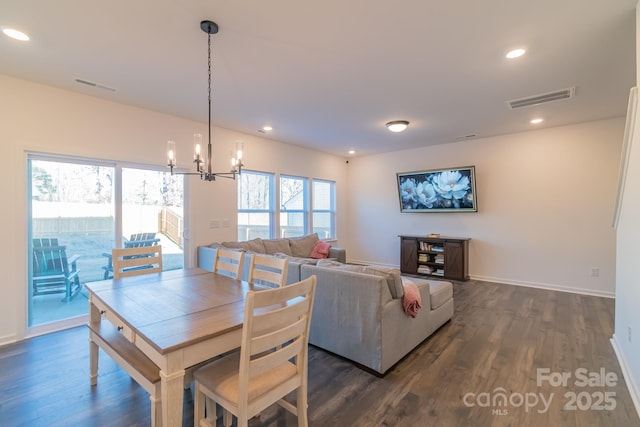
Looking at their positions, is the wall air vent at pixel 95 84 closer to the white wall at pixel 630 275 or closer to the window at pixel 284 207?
the window at pixel 284 207

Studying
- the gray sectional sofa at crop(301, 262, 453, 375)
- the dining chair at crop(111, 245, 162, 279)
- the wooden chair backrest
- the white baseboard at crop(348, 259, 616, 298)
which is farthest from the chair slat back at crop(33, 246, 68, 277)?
the white baseboard at crop(348, 259, 616, 298)

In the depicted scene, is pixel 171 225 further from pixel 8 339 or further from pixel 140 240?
pixel 8 339

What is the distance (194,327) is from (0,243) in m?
3.06

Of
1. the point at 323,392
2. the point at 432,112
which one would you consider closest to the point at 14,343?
the point at 323,392

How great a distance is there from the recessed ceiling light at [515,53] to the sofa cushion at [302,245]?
4.20 meters

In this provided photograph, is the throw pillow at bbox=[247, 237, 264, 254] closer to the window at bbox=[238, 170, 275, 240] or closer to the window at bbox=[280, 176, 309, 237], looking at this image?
the window at bbox=[238, 170, 275, 240]

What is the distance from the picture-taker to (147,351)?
1.44m

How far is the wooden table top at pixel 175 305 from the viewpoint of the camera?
4.70 feet

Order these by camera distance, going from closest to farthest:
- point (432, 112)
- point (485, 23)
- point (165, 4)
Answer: point (165, 4) → point (485, 23) → point (432, 112)

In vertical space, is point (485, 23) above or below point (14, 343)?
above

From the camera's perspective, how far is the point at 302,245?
5707 millimetres

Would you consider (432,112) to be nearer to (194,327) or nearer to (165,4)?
(165,4)

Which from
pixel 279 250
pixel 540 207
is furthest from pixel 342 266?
pixel 540 207

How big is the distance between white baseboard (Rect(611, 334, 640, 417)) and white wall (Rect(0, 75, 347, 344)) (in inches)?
192
